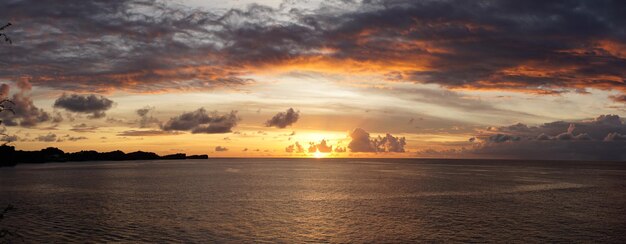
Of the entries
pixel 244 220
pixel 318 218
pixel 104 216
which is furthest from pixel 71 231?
pixel 318 218

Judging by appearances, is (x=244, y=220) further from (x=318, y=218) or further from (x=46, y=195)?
(x=46, y=195)

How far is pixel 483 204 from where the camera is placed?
3068 inches

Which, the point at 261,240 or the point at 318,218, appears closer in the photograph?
the point at 261,240

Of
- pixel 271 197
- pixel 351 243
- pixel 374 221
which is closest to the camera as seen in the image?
pixel 351 243

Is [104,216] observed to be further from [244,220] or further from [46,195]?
[46,195]

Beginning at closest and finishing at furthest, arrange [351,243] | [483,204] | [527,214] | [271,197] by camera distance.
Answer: [351,243] → [527,214] → [483,204] → [271,197]

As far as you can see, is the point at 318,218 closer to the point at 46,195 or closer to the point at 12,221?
the point at 12,221

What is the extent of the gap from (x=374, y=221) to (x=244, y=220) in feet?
56.0

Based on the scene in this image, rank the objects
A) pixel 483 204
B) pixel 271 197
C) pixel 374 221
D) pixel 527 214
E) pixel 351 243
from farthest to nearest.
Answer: pixel 271 197
pixel 483 204
pixel 527 214
pixel 374 221
pixel 351 243

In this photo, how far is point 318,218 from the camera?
199ft

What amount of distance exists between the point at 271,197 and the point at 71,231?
44.4 m

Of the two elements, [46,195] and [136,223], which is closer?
[136,223]

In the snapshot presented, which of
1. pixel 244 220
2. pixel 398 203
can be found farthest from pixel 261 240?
pixel 398 203

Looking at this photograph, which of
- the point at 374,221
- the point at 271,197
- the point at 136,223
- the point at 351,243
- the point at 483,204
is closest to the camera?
the point at 351,243
